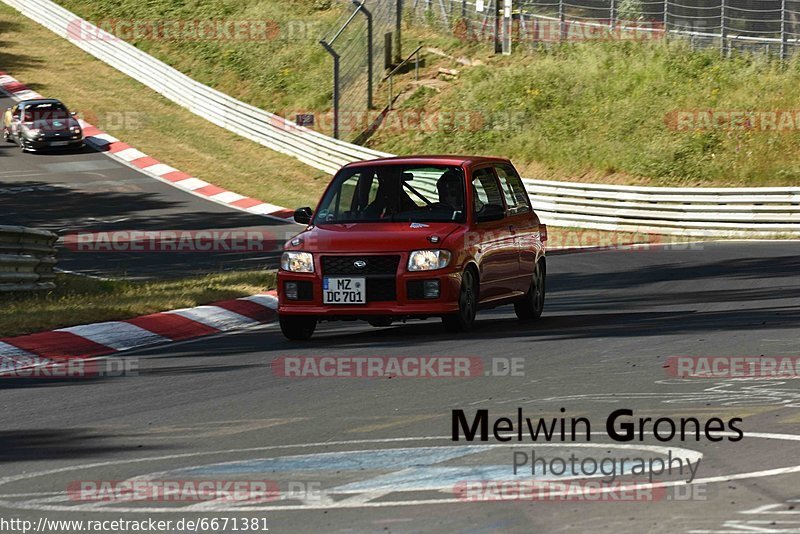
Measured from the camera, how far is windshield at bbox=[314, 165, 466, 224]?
12281 millimetres

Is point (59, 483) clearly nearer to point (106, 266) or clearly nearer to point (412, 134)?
point (106, 266)

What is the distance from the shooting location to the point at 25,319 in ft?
40.8

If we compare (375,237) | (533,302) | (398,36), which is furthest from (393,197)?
(398,36)

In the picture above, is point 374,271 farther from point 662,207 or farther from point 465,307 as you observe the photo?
point 662,207

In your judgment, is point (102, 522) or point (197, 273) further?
point (197, 273)

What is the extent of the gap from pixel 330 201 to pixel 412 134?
907 inches

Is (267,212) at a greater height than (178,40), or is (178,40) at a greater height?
(178,40)

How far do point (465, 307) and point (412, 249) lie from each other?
0.76m

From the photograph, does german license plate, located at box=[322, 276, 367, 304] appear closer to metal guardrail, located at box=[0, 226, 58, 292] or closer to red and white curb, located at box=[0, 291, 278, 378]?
red and white curb, located at box=[0, 291, 278, 378]

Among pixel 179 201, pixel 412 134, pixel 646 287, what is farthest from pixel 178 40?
pixel 646 287
